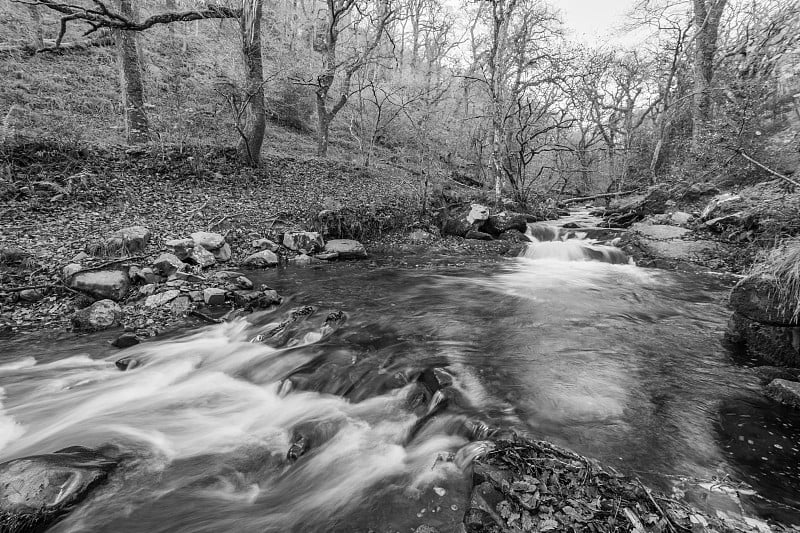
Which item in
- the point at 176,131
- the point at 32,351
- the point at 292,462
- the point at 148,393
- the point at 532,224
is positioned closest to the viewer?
the point at 292,462

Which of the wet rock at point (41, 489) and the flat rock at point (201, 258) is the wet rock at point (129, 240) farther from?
the wet rock at point (41, 489)

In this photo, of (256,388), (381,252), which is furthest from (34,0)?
(256,388)

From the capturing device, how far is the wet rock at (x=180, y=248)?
23.9 ft

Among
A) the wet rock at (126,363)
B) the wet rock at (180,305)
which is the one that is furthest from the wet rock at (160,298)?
the wet rock at (126,363)

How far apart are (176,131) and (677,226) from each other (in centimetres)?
1438

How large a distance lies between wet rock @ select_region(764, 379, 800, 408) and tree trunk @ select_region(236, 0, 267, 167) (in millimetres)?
11798

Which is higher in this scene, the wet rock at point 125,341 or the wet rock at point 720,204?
the wet rock at point 720,204

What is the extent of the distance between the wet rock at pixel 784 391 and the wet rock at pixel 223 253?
8357 millimetres

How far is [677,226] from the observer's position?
10062 mm

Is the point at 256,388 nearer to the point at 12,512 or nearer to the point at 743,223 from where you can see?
the point at 12,512

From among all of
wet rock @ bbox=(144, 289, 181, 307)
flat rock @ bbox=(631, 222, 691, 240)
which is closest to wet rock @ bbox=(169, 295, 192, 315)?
wet rock @ bbox=(144, 289, 181, 307)

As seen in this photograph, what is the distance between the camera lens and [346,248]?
938 centimetres

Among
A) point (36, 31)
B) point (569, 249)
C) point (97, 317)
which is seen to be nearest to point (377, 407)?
point (97, 317)

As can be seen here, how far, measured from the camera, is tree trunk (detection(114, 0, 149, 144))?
1098cm
